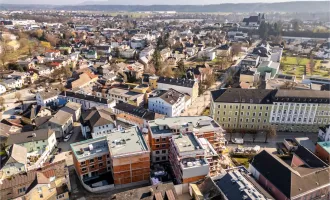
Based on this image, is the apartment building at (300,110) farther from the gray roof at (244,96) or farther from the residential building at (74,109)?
the residential building at (74,109)

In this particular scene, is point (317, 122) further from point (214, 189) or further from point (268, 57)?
point (268, 57)

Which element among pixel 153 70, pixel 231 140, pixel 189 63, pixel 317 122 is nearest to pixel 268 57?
pixel 189 63

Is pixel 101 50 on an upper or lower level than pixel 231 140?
upper

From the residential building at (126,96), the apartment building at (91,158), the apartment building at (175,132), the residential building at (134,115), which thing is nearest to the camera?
the apartment building at (91,158)

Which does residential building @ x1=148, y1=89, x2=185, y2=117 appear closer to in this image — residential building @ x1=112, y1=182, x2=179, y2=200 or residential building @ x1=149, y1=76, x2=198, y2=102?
residential building @ x1=149, y1=76, x2=198, y2=102

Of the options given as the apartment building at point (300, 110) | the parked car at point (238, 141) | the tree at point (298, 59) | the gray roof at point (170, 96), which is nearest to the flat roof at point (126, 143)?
the gray roof at point (170, 96)

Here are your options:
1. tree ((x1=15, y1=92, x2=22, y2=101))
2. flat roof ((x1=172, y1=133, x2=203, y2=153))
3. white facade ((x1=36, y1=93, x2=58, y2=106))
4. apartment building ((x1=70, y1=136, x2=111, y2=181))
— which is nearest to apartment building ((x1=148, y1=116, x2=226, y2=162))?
flat roof ((x1=172, y1=133, x2=203, y2=153))
